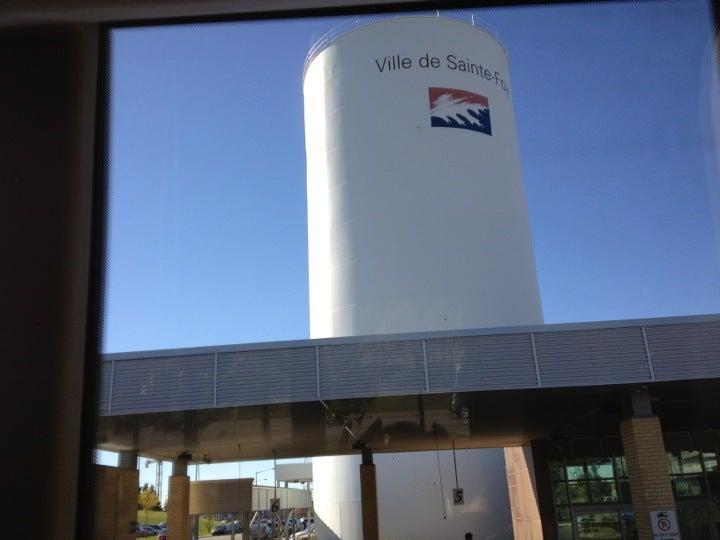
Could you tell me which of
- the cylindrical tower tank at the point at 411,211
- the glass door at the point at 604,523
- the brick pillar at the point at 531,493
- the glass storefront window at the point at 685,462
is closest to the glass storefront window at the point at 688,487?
the glass storefront window at the point at 685,462

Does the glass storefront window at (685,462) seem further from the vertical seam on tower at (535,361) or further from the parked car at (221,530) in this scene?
the parked car at (221,530)

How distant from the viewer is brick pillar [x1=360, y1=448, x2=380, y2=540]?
16.2 m

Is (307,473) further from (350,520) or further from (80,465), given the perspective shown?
(80,465)

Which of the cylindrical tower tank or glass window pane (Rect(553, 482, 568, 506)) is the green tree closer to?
the cylindrical tower tank

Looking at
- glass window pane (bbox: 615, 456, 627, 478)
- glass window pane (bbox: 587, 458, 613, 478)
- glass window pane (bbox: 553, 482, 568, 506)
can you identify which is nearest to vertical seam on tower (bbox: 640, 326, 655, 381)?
glass window pane (bbox: 615, 456, 627, 478)

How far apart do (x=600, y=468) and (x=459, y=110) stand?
11.0 metres

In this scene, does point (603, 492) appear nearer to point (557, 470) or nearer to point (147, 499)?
point (557, 470)

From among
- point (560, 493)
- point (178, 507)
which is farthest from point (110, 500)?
Answer: point (560, 493)

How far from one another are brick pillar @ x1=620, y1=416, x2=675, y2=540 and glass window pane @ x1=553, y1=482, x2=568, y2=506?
9004 mm

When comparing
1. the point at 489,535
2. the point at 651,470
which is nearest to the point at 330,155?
the point at 489,535

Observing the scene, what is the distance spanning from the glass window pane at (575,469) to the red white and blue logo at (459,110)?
942 cm

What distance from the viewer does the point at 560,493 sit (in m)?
20.7

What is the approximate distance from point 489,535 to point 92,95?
79.0 ft

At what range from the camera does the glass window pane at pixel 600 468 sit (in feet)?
67.1
